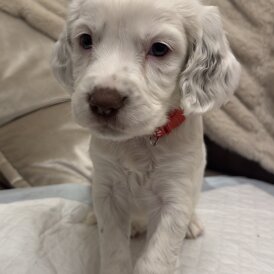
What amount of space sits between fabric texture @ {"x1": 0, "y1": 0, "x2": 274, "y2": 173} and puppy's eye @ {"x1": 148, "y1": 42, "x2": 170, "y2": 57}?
2.88 feet

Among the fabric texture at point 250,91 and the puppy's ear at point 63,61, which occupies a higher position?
the puppy's ear at point 63,61

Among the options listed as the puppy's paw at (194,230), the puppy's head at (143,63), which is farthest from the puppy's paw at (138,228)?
the puppy's head at (143,63)

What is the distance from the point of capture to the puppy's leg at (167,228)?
1.21m

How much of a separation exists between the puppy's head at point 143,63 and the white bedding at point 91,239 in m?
0.45

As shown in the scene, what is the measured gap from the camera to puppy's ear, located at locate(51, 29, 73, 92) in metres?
1.34

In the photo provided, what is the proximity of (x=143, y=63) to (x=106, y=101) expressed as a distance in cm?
16

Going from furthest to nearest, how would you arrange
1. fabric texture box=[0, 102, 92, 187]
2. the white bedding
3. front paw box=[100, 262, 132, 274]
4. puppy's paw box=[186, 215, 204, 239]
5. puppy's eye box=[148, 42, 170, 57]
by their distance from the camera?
fabric texture box=[0, 102, 92, 187] → puppy's paw box=[186, 215, 204, 239] → the white bedding → front paw box=[100, 262, 132, 274] → puppy's eye box=[148, 42, 170, 57]

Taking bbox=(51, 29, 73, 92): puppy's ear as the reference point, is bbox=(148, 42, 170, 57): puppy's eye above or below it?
above

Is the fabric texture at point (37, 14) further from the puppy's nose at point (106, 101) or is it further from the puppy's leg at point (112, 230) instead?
the puppy's nose at point (106, 101)

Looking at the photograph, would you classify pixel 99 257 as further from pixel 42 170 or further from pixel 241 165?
pixel 241 165

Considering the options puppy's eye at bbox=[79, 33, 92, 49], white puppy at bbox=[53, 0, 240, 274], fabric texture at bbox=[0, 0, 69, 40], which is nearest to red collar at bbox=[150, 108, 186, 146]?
white puppy at bbox=[53, 0, 240, 274]

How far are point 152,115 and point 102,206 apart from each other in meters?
0.34

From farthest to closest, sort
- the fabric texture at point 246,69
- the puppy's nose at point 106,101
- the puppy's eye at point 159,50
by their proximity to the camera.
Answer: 1. the fabric texture at point 246,69
2. the puppy's eye at point 159,50
3. the puppy's nose at point 106,101

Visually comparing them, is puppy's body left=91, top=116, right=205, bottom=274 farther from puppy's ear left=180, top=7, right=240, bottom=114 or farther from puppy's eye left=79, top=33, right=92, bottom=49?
puppy's eye left=79, top=33, right=92, bottom=49
